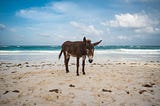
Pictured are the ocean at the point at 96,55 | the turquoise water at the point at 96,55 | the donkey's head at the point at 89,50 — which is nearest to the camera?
the donkey's head at the point at 89,50

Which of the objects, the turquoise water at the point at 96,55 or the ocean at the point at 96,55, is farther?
the ocean at the point at 96,55

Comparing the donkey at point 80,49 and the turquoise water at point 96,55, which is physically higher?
the donkey at point 80,49

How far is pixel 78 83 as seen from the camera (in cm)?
715

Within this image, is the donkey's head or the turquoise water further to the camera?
the turquoise water

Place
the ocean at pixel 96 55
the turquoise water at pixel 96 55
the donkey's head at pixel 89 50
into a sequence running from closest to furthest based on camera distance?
1. the donkey's head at pixel 89 50
2. the turquoise water at pixel 96 55
3. the ocean at pixel 96 55

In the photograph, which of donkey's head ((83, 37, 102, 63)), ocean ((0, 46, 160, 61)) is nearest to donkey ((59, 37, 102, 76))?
donkey's head ((83, 37, 102, 63))

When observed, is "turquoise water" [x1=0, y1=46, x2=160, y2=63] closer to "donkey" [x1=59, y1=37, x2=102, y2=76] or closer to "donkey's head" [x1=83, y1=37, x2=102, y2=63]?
"donkey" [x1=59, y1=37, x2=102, y2=76]

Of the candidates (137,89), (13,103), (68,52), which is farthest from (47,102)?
(68,52)

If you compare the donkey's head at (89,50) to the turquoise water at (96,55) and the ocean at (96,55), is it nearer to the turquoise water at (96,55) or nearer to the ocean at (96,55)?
the turquoise water at (96,55)

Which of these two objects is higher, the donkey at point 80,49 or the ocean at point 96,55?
the donkey at point 80,49

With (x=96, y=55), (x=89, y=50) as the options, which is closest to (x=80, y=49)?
(x=89, y=50)

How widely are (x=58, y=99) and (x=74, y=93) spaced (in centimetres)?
78

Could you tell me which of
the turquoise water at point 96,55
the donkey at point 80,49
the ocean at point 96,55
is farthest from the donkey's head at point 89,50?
the ocean at point 96,55

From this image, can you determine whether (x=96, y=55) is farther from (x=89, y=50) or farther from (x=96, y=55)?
(x=89, y=50)
